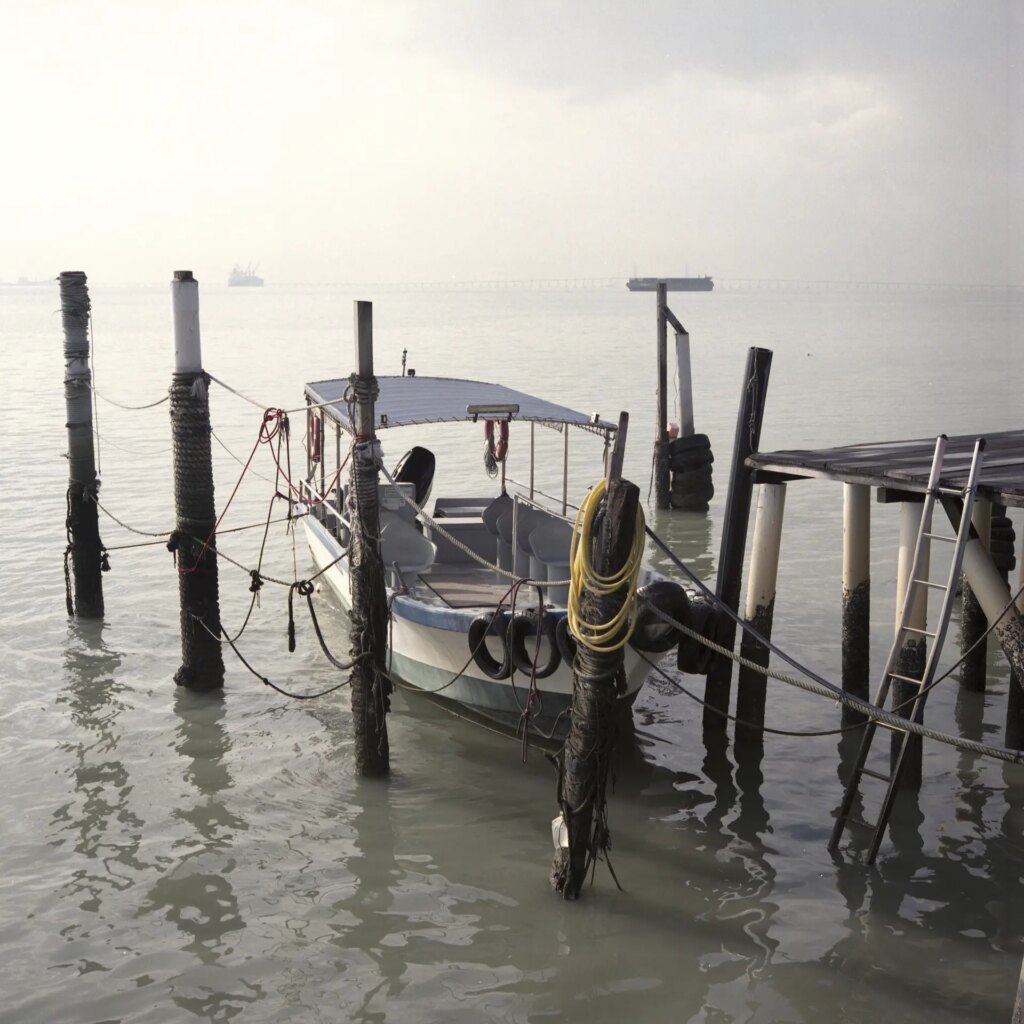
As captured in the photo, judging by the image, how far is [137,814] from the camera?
9844 millimetres

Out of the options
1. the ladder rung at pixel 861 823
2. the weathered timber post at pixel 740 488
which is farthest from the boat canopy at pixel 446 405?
the ladder rung at pixel 861 823

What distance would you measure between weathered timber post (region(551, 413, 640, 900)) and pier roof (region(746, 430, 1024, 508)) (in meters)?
2.26

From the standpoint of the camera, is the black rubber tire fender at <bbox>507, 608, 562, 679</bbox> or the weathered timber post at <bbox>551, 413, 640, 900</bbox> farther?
the black rubber tire fender at <bbox>507, 608, 562, 679</bbox>

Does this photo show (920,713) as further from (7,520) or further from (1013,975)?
(7,520)

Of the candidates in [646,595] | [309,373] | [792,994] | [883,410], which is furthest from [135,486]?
[309,373]

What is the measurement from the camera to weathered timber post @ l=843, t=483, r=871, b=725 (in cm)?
1030

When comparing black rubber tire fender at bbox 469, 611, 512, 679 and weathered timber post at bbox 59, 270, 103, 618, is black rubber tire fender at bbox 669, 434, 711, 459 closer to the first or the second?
weathered timber post at bbox 59, 270, 103, 618

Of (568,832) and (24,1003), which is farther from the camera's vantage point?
(568,832)

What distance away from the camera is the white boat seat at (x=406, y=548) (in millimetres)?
12281

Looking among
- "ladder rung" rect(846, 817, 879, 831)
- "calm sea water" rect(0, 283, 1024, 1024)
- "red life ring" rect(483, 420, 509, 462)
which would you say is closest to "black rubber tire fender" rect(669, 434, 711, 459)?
"calm sea water" rect(0, 283, 1024, 1024)

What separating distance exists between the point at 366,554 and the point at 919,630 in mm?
4221

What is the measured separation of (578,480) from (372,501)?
16798mm

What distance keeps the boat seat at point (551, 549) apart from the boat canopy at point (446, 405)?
3.73 ft

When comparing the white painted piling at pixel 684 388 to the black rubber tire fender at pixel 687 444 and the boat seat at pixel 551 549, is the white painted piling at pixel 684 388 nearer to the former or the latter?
the black rubber tire fender at pixel 687 444
